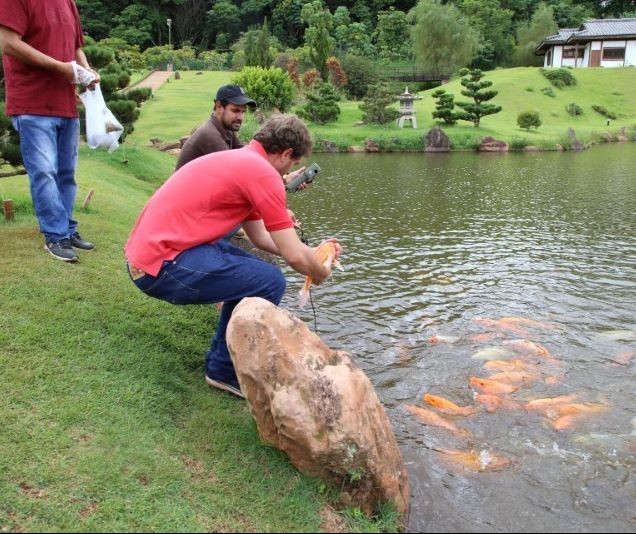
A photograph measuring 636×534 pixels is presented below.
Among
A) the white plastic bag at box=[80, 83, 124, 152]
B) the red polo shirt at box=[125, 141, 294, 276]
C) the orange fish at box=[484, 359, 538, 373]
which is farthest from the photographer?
the orange fish at box=[484, 359, 538, 373]

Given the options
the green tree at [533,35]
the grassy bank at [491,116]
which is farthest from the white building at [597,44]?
the grassy bank at [491,116]

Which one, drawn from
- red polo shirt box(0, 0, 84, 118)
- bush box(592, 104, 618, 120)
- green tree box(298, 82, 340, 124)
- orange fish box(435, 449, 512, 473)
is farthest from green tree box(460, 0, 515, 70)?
orange fish box(435, 449, 512, 473)

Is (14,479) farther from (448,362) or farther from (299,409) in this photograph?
(448,362)

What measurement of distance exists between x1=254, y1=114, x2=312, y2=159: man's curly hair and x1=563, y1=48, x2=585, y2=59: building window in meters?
65.0

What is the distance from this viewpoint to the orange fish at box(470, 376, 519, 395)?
553 centimetres

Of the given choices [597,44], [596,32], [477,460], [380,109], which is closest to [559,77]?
[597,44]

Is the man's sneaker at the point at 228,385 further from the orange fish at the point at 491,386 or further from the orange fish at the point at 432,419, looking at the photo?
the orange fish at the point at 491,386

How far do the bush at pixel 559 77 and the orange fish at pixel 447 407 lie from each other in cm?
4884

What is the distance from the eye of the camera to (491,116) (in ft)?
129

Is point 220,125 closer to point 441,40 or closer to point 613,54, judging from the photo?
point 441,40

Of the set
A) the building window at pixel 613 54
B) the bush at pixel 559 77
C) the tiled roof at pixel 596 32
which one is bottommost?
the bush at pixel 559 77

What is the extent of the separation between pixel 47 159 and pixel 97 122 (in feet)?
2.26

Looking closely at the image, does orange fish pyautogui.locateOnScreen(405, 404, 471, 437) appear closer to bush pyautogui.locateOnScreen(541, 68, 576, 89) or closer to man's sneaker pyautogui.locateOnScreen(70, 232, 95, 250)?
man's sneaker pyautogui.locateOnScreen(70, 232, 95, 250)

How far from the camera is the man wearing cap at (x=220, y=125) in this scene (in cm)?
633
